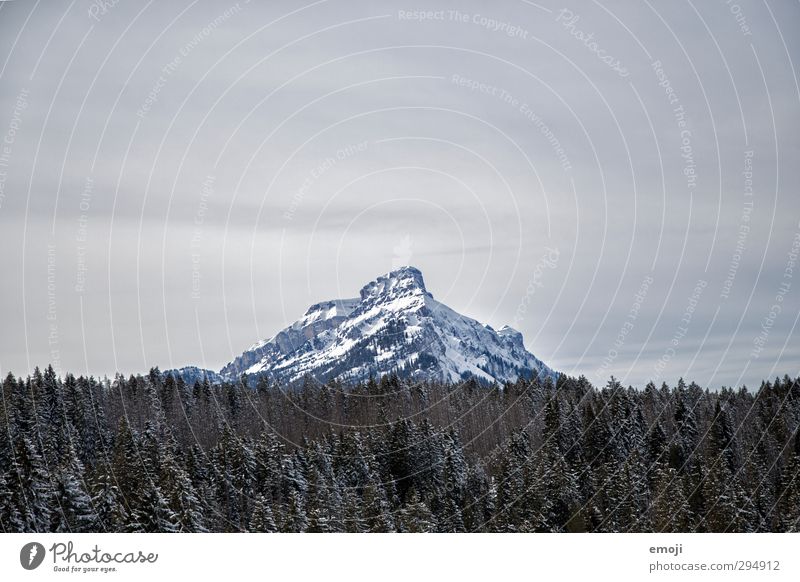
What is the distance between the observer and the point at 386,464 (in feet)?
224

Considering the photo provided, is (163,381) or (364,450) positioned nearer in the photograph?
(364,450)

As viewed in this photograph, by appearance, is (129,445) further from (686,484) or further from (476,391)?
(476,391)

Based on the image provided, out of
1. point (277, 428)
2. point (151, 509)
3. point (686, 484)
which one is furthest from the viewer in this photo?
point (277, 428)

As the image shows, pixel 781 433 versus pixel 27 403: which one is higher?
pixel 27 403

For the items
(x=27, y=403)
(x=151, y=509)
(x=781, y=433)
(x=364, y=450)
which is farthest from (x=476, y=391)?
(x=151, y=509)

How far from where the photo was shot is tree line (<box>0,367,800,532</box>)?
123 feet

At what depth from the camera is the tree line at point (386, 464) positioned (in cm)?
3762
